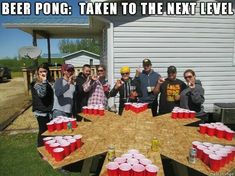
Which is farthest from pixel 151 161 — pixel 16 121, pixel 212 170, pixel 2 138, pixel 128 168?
pixel 16 121

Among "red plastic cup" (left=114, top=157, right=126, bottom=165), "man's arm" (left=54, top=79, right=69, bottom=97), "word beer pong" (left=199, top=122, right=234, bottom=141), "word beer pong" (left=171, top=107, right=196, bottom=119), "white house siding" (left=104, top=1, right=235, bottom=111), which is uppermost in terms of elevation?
"white house siding" (left=104, top=1, right=235, bottom=111)

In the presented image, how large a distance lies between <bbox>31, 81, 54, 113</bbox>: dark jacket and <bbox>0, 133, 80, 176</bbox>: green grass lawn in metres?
1.39

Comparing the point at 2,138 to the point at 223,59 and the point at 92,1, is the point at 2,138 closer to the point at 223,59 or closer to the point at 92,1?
the point at 92,1

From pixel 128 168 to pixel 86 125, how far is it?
2201 millimetres

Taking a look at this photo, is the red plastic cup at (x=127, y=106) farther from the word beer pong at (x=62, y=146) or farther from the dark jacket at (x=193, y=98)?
the word beer pong at (x=62, y=146)

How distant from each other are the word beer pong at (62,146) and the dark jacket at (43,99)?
4.24ft

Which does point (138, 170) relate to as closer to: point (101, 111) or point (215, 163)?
point (215, 163)

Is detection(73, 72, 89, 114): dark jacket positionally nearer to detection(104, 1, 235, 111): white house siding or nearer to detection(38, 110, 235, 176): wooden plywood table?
detection(38, 110, 235, 176): wooden plywood table

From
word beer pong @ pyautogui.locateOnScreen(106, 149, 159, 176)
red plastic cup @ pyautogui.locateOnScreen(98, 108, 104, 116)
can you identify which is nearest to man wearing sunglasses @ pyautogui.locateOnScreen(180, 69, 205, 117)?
red plastic cup @ pyautogui.locateOnScreen(98, 108, 104, 116)

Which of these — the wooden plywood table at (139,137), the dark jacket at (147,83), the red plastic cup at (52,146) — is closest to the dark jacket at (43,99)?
the wooden plywood table at (139,137)

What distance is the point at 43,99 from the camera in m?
5.36

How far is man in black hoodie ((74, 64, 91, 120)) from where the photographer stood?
20.7 ft

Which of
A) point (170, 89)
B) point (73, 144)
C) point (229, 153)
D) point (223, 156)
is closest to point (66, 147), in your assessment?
point (73, 144)

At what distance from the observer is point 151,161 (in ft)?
11.5
